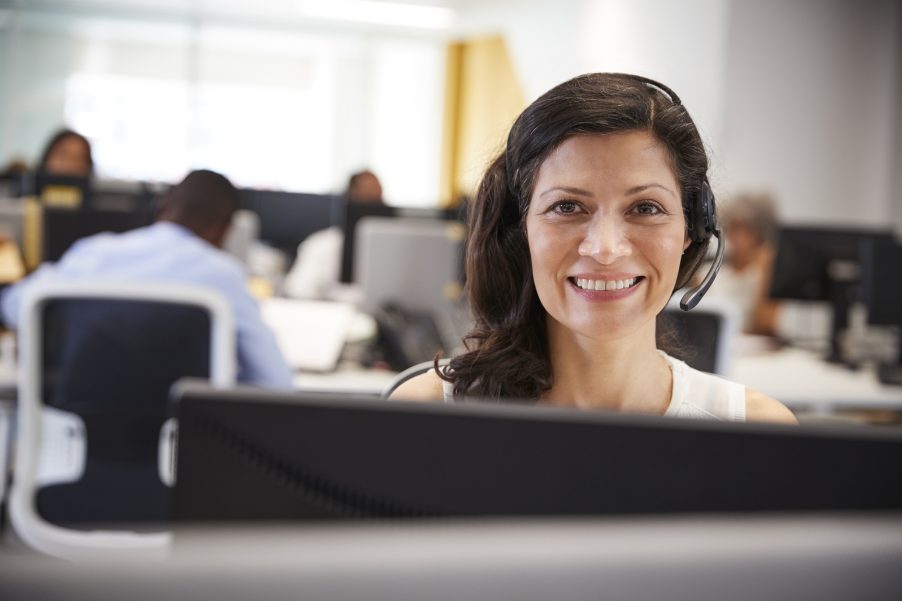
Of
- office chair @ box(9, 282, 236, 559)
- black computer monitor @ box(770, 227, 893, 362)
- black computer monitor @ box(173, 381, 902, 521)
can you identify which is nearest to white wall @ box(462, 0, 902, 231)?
black computer monitor @ box(770, 227, 893, 362)

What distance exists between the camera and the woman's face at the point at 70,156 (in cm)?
462

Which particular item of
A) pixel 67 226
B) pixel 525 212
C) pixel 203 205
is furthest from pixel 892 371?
pixel 67 226

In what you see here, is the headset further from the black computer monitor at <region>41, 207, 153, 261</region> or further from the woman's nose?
the black computer monitor at <region>41, 207, 153, 261</region>

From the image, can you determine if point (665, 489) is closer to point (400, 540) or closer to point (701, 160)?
point (400, 540)

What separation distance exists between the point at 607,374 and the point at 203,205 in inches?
64.4

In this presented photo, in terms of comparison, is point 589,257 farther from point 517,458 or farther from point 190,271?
point 190,271

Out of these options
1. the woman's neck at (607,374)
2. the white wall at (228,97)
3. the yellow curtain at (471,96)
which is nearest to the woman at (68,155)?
the woman's neck at (607,374)

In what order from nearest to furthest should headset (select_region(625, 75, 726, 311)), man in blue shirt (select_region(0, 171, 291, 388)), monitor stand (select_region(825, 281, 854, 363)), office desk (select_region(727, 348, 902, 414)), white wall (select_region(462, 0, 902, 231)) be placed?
headset (select_region(625, 75, 726, 311)) < man in blue shirt (select_region(0, 171, 291, 388)) < office desk (select_region(727, 348, 902, 414)) < monitor stand (select_region(825, 281, 854, 363)) < white wall (select_region(462, 0, 902, 231))

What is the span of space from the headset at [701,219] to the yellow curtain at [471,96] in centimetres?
727

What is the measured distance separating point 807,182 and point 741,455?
5.87m

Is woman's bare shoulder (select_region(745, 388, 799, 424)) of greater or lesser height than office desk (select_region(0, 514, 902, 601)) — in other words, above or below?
below

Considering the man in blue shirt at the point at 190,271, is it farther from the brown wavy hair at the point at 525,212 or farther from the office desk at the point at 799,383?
the brown wavy hair at the point at 525,212

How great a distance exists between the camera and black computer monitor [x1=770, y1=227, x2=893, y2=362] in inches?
156

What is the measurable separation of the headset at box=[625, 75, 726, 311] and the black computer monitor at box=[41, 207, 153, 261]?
7.82ft
